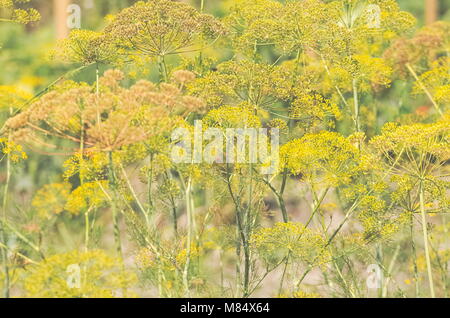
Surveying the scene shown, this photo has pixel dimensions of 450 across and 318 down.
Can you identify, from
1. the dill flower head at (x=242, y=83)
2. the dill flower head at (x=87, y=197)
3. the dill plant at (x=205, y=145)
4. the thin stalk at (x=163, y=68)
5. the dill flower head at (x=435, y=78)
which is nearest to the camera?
the dill plant at (x=205, y=145)

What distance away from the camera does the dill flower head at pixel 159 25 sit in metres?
2.58

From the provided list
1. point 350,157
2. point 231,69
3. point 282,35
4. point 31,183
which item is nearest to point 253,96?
point 231,69

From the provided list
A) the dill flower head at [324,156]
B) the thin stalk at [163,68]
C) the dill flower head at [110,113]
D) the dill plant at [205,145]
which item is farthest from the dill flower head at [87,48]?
the dill flower head at [324,156]

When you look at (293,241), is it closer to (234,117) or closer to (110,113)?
(234,117)

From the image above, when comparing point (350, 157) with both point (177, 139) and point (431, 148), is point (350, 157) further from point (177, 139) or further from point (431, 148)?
point (177, 139)

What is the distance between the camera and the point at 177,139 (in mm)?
2625

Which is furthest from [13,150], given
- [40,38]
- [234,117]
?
[40,38]

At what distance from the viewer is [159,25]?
2.60 m

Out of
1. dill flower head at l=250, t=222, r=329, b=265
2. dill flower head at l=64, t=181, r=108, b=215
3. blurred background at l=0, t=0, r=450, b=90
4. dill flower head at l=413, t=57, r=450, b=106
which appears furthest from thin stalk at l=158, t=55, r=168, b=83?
blurred background at l=0, t=0, r=450, b=90

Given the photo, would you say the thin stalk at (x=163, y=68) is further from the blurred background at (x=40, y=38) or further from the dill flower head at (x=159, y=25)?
the blurred background at (x=40, y=38)

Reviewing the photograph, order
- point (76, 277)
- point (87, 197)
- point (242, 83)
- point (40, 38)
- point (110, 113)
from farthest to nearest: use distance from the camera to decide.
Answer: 1. point (40, 38)
2. point (87, 197)
3. point (242, 83)
4. point (76, 277)
5. point (110, 113)

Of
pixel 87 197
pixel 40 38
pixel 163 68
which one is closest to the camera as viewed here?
pixel 163 68

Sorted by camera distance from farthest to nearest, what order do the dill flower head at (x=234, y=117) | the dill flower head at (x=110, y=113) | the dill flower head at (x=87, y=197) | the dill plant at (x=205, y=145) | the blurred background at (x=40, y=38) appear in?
the blurred background at (x=40, y=38)
the dill flower head at (x=87, y=197)
the dill flower head at (x=234, y=117)
the dill plant at (x=205, y=145)
the dill flower head at (x=110, y=113)

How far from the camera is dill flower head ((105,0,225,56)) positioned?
258cm
